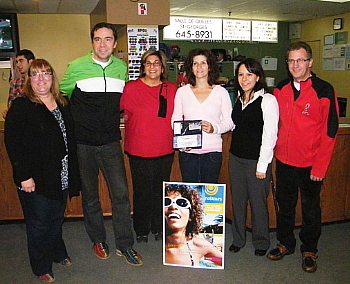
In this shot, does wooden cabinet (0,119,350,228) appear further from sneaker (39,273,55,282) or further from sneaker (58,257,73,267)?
sneaker (39,273,55,282)

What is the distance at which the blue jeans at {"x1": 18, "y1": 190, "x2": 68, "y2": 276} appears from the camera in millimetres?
2213

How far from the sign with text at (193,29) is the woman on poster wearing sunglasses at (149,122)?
449cm

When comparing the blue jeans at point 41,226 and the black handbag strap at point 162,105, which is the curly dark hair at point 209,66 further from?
the blue jeans at point 41,226

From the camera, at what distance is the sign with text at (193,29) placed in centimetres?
676

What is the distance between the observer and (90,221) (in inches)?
103

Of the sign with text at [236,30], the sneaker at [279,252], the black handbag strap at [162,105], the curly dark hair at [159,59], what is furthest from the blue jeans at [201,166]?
the sign with text at [236,30]

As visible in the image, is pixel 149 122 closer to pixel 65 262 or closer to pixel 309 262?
pixel 65 262

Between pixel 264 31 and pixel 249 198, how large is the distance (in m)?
5.93

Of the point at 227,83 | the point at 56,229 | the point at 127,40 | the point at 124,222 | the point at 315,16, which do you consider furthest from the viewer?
the point at 315,16

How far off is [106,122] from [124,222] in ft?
2.40

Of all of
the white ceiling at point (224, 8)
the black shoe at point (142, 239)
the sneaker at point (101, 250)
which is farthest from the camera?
the white ceiling at point (224, 8)

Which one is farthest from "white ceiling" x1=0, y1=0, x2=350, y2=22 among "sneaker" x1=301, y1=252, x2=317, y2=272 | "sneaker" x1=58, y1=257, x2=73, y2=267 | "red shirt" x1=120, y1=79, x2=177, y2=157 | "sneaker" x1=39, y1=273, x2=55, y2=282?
"sneaker" x1=301, y1=252, x2=317, y2=272

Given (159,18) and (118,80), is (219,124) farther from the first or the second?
(159,18)

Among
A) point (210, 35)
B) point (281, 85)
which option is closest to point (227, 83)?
point (210, 35)
